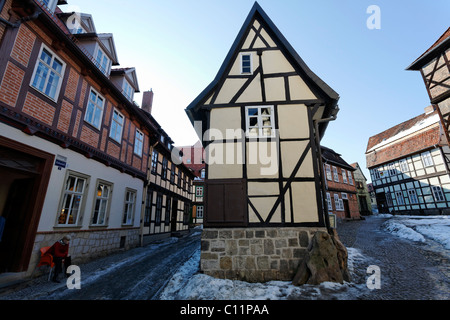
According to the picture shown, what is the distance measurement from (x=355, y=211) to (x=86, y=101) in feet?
87.1

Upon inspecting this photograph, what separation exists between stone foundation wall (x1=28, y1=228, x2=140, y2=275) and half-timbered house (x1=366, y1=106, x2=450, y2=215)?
26571 millimetres

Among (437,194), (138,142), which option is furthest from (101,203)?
(437,194)

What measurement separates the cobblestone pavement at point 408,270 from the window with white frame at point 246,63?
7538mm

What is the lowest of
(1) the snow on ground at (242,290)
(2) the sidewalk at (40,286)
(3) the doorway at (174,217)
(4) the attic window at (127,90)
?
(1) the snow on ground at (242,290)

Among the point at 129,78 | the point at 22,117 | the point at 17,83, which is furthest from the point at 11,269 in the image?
the point at 129,78

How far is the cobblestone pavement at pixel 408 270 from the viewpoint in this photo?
14.4ft

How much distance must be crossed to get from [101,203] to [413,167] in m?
29.4

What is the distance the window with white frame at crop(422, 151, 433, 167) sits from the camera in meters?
20.6

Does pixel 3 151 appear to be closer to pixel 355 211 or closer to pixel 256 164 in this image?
pixel 256 164

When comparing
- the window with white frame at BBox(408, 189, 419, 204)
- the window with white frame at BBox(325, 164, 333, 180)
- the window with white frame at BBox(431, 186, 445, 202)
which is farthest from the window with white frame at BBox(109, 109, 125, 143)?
the window with white frame at BBox(408, 189, 419, 204)

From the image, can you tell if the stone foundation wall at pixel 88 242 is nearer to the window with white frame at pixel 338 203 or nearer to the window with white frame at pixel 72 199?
the window with white frame at pixel 72 199

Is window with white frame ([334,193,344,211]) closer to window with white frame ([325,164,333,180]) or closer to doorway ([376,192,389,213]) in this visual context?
window with white frame ([325,164,333,180])

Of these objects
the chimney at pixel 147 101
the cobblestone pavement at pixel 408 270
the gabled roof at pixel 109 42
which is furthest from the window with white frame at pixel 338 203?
the gabled roof at pixel 109 42
